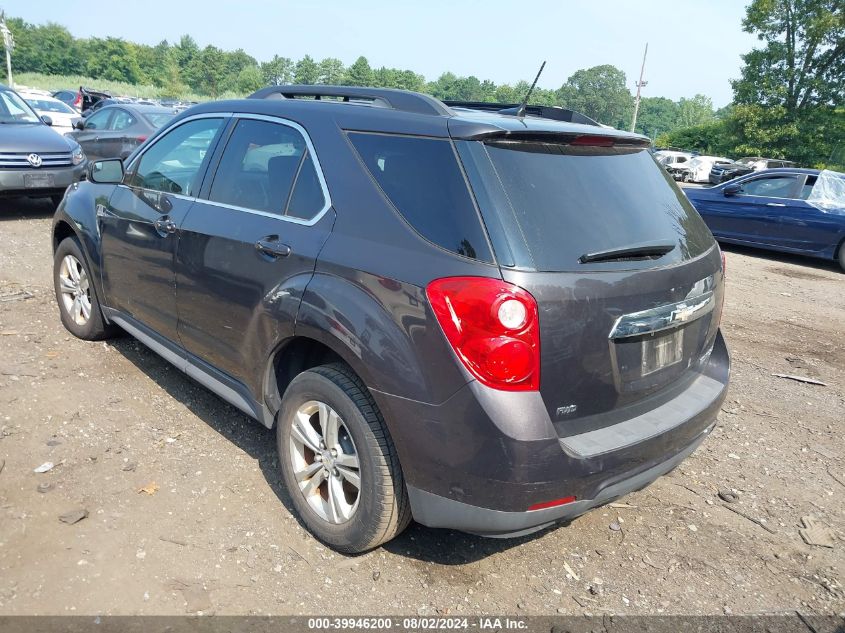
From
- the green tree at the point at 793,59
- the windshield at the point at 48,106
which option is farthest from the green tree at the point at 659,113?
the windshield at the point at 48,106

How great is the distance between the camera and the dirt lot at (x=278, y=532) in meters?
2.56

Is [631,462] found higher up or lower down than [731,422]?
higher up

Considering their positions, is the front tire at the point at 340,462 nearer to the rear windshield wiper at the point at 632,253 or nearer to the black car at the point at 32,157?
the rear windshield wiper at the point at 632,253

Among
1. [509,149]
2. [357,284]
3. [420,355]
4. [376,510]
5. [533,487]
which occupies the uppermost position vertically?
[509,149]

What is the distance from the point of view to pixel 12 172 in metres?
8.48

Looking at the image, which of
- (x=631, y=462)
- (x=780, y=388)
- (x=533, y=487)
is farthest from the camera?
(x=780, y=388)

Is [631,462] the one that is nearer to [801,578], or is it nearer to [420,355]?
[420,355]

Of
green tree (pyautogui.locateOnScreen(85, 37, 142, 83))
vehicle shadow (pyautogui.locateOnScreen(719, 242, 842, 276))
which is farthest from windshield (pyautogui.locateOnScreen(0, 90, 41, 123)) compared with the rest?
green tree (pyautogui.locateOnScreen(85, 37, 142, 83))

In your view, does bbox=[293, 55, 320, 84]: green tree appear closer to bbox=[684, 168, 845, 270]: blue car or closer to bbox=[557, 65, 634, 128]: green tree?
bbox=[557, 65, 634, 128]: green tree

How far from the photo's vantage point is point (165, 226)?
3.61 m

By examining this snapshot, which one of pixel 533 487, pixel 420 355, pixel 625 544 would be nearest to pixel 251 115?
pixel 420 355

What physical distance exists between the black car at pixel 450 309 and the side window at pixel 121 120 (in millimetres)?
9185

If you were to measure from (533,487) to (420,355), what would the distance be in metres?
0.60

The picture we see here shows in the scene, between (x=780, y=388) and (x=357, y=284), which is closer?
(x=357, y=284)
